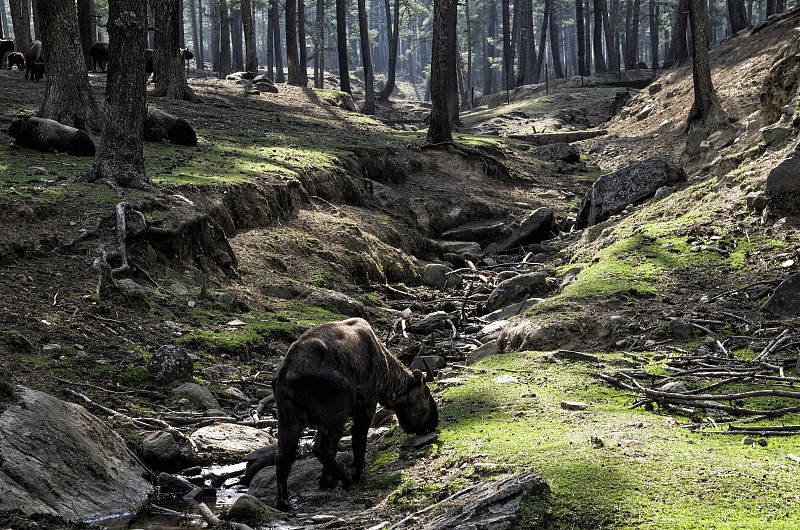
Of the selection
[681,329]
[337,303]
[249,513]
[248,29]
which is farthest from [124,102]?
[248,29]

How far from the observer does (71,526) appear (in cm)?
457

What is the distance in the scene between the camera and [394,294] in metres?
14.0

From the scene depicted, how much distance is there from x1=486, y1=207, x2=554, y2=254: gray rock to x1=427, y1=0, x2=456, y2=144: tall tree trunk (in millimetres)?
6358

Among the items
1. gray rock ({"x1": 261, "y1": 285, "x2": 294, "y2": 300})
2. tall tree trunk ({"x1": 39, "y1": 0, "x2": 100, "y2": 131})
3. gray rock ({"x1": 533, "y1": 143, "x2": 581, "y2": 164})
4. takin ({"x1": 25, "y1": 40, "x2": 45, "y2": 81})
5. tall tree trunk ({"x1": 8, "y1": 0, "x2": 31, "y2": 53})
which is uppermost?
tall tree trunk ({"x1": 8, "y1": 0, "x2": 31, "y2": 53})

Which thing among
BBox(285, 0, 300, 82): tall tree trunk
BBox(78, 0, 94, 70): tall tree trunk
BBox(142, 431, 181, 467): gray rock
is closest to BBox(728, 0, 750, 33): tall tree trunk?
BBox(285, 0, 300, 82): tall tree trunk

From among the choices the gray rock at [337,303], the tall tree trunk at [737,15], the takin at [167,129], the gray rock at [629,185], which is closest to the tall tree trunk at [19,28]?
the takin at [167,129]

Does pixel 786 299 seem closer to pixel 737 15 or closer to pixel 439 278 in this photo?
pixel 439 278

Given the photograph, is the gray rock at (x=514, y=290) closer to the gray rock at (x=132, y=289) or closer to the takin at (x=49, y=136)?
the gray rock at (x=132, y=289)

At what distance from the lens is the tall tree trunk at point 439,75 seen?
2189 cm

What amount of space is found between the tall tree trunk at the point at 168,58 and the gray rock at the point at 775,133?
15.9 metres

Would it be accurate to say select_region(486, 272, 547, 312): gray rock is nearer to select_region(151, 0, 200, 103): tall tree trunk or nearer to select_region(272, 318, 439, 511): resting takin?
select_region(272, 318, 439, 511): resting takin

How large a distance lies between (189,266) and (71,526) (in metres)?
6.97

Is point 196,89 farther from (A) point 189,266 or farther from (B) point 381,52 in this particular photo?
(B) point 381,52

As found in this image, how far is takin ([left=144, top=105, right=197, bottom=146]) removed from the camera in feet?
55.1
